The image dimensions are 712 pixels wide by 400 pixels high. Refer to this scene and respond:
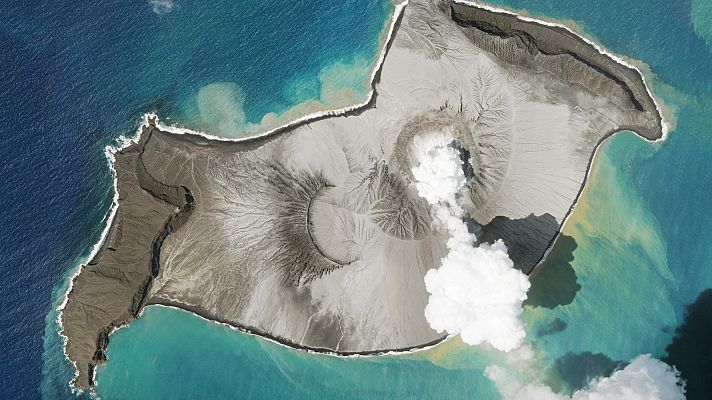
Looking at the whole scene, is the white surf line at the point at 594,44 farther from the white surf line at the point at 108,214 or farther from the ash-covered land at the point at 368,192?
the white surf line at the point at 108,214

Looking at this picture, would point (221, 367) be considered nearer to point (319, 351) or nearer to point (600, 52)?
point (319, 351)

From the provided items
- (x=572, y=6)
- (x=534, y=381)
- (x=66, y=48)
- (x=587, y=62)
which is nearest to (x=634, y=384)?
(x=534, y=381)

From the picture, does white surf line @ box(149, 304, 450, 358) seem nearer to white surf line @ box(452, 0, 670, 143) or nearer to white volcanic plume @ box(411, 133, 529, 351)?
white volcanic plume @ box(411, 133, 529, 351)

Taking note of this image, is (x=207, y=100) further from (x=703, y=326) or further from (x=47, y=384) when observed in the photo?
(x=703, y=326)

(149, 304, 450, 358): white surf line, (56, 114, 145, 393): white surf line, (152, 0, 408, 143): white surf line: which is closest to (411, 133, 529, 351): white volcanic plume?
(149, 304, 450, 358): white surf line

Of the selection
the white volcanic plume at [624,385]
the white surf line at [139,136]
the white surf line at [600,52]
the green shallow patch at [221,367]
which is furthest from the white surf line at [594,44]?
the green shallow patch at [221,367]

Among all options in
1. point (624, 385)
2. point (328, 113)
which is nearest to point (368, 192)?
point (328, 113)
